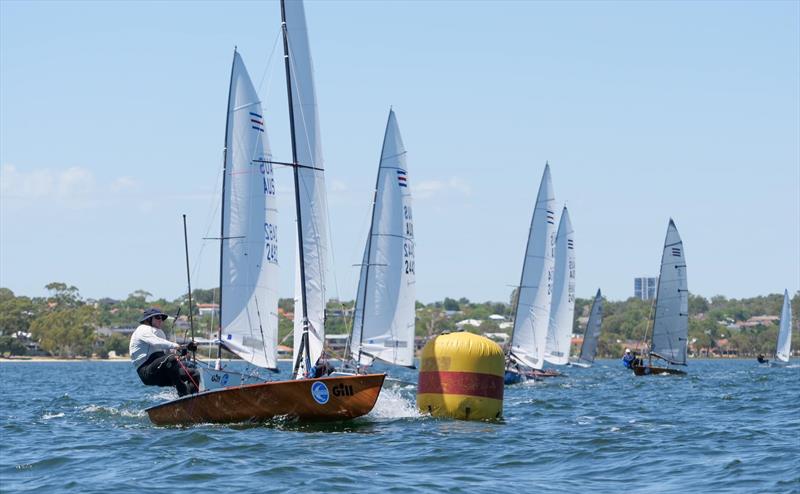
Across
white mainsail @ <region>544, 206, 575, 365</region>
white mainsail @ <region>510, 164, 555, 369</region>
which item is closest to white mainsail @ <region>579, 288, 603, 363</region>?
white mainsail @ <region>544, 206, 575, 365</region>

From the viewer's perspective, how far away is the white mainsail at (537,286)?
182 feet

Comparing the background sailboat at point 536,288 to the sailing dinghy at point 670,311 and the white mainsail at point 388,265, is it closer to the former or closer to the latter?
the sailing dinghy at point 670,311

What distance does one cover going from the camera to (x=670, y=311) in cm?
6700

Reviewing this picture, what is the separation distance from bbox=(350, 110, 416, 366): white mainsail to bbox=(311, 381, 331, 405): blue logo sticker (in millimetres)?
19875

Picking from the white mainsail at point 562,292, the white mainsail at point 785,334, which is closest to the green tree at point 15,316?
the white mainsail at point 785,334

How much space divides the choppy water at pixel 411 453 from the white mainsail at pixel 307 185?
221 cm

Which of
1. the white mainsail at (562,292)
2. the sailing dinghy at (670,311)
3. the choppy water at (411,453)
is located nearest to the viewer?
the choppy water at (411,453)

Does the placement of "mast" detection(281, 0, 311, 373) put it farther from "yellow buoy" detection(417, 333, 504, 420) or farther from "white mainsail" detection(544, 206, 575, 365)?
"white mainsail" detection(544, 206, 575, 365)

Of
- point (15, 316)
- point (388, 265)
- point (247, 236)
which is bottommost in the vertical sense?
point (388, 265)

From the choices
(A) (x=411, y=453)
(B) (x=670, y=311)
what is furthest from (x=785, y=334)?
(A) (x=411, y=453)

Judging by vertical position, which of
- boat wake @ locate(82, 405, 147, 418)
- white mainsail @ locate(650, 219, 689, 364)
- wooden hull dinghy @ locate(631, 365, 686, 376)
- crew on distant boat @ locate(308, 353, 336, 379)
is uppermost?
white mainsail @ locate(650, 219, 689, 364)

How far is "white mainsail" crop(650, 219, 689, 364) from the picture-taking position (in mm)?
65175

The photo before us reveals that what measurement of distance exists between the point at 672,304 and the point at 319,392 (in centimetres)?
4708

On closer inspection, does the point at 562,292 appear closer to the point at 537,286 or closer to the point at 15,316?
the point at 537,286
